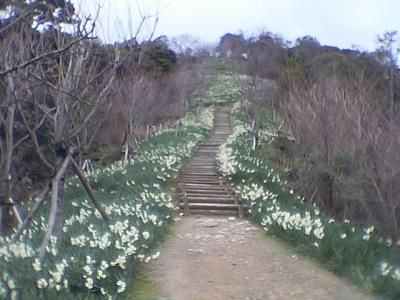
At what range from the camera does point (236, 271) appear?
24.0 ft

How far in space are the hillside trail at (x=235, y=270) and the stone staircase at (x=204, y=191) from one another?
1828mm

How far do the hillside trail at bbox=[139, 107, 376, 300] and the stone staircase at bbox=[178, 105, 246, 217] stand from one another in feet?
6.00

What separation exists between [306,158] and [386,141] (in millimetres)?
4645

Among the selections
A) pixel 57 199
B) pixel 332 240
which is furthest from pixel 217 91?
pixel 57 199

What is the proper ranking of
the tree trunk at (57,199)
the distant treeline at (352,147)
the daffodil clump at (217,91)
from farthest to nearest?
the daffodil clump at (217,91), the distant treeline at (352,147), the tree trunk at (57,199)

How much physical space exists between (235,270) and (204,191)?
653 cm

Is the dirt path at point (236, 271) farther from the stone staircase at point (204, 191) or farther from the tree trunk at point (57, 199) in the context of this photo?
the stone staircase at point (204, 191)

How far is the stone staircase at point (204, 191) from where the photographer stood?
11.9 m

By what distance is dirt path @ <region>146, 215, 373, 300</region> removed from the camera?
6.44m

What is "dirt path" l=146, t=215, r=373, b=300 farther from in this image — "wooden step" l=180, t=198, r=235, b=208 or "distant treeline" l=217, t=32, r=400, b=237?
"wooden step" l=180, t=198, r=235, b=208

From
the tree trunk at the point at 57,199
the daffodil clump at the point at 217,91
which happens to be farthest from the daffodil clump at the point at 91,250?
the daffodil clump at the point at 217,91

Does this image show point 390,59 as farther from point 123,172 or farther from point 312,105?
point 123,172

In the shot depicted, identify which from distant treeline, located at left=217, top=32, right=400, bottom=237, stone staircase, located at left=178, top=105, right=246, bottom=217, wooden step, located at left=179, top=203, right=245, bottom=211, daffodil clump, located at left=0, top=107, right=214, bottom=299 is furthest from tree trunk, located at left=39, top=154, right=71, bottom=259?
distant treeline, located at left=217, top=32, right=400, bottom=237

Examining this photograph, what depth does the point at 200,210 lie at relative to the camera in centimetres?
1186
